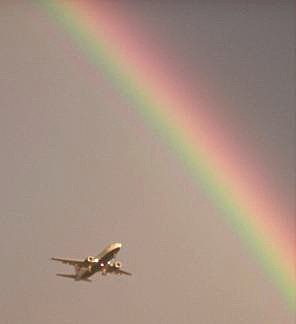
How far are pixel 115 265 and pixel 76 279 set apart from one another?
1.15 feet

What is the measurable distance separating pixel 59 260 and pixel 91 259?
23 centimetres

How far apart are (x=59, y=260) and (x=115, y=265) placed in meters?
0.36

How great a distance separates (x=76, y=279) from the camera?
23.4 feet

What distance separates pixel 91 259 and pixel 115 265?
5.9 inches

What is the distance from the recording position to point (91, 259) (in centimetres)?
688

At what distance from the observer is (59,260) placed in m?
7.00

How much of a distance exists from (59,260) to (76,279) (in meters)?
0.20

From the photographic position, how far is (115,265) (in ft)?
22.6
